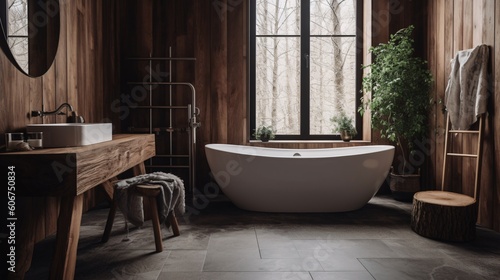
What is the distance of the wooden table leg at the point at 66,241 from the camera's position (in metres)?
1.80

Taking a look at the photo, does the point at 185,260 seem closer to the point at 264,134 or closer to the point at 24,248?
the point at 24,248

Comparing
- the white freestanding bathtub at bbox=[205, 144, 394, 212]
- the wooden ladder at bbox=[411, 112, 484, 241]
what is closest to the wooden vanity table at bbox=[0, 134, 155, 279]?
the white freestanding bathtub at bbox=[205, 144, 394, 212]

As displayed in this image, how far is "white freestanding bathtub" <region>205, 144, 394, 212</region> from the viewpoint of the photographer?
333cm

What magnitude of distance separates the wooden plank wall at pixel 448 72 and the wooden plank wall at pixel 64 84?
3.44 metres

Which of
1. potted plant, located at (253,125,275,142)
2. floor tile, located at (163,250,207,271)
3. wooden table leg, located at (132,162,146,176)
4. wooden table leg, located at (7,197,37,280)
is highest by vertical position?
potted plant, located at (253,125,275,142)

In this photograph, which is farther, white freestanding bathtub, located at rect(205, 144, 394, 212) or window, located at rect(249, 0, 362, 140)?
window, located at rect(249, 0, 362, 140)

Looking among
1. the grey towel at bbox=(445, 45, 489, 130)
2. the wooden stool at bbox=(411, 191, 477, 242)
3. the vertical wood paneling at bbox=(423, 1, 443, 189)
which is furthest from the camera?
the vertical wood paneling at bbox=(423, 1, 443, 189)

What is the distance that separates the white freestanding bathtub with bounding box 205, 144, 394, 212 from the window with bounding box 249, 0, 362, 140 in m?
1.26

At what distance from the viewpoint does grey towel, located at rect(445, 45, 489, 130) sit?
299cm

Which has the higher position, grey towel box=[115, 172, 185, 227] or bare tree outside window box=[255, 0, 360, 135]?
bare tree outside window box=[255, 0, 360, 135]

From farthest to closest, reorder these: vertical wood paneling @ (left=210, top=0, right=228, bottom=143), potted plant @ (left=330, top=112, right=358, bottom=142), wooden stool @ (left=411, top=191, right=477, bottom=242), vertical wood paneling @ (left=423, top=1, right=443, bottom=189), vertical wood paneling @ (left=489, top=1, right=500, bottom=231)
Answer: potted plant @ (left=330, top=112, right=358, bottom=142) < vertical wood paneling @ (left=210, top=0, right=228, bottom=143) < vertical wood paneling @ (left=423, top=1, right=443, bottom=189) < vertical wood paneling @ (left=489, top=1, right=500, bottom=231) < wooden stool @ (left=411, top=191, right=477, bottom=242)

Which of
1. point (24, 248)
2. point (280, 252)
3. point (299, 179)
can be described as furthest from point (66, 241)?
point (299, 179)

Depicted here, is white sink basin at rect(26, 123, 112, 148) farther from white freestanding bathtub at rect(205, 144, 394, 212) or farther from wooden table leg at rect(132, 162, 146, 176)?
white freestanding bathtub at rect(205, 144, 394, 212)

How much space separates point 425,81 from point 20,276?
12.5 feet
